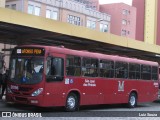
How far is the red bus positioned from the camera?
14375 mm

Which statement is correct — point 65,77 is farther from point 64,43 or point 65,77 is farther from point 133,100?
point 64,43

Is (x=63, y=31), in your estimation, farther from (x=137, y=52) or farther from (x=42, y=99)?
(x=137, y=52)

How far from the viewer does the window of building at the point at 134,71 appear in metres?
19.8

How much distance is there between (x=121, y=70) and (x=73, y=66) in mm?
4041

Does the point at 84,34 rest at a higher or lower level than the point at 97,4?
lower

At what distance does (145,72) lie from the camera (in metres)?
21.2

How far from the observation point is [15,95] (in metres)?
14.7

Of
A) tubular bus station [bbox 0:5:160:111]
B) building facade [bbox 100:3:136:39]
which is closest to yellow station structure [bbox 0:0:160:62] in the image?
tubular bus station [bbox 0:5:160:111]

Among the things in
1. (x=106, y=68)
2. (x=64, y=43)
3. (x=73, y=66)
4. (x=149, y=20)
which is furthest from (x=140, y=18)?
(x=73, y=66)

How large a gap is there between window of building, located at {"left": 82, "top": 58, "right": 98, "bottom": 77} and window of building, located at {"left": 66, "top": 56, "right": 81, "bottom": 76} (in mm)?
365

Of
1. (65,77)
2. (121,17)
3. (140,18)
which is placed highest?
(140,18)

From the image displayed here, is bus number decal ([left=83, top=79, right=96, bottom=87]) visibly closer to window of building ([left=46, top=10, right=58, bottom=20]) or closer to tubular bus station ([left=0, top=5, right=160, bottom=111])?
tubular bus station ([left=0, top=5, right=160, bottom=111])

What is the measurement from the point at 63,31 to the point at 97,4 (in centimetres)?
6739

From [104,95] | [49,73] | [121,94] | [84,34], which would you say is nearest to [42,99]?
[49,73]
